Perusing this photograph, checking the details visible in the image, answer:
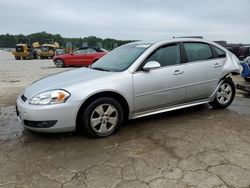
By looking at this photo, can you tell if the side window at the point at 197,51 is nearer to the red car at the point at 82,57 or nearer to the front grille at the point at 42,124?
the front grille at the point at 42,124

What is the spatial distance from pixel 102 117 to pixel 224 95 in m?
2.75

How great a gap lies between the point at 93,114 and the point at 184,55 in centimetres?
199

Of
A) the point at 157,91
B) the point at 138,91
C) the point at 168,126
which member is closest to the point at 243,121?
the point at 168,126

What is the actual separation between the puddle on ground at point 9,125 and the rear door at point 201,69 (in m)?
2.94

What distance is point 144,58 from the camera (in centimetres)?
420

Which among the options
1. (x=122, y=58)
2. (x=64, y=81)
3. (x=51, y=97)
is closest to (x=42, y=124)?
(x=51, y=97)

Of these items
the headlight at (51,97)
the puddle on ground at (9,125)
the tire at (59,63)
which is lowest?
the puddle on ground at (9,125)

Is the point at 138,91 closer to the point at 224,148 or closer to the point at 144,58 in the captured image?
the point at 144,58

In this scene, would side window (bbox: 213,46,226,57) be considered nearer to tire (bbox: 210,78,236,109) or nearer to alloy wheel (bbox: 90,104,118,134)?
tire (bbox: 210,78,236,109)

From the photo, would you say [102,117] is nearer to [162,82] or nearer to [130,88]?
[130,88]

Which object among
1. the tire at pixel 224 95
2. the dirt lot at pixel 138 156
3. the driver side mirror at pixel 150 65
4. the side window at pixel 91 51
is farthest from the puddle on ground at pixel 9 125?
the side window at pixel 91 51

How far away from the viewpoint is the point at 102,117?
3.84 meters

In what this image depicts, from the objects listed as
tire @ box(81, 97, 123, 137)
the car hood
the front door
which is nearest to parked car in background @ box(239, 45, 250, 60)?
the front door

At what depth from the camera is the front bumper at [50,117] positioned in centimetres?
351
